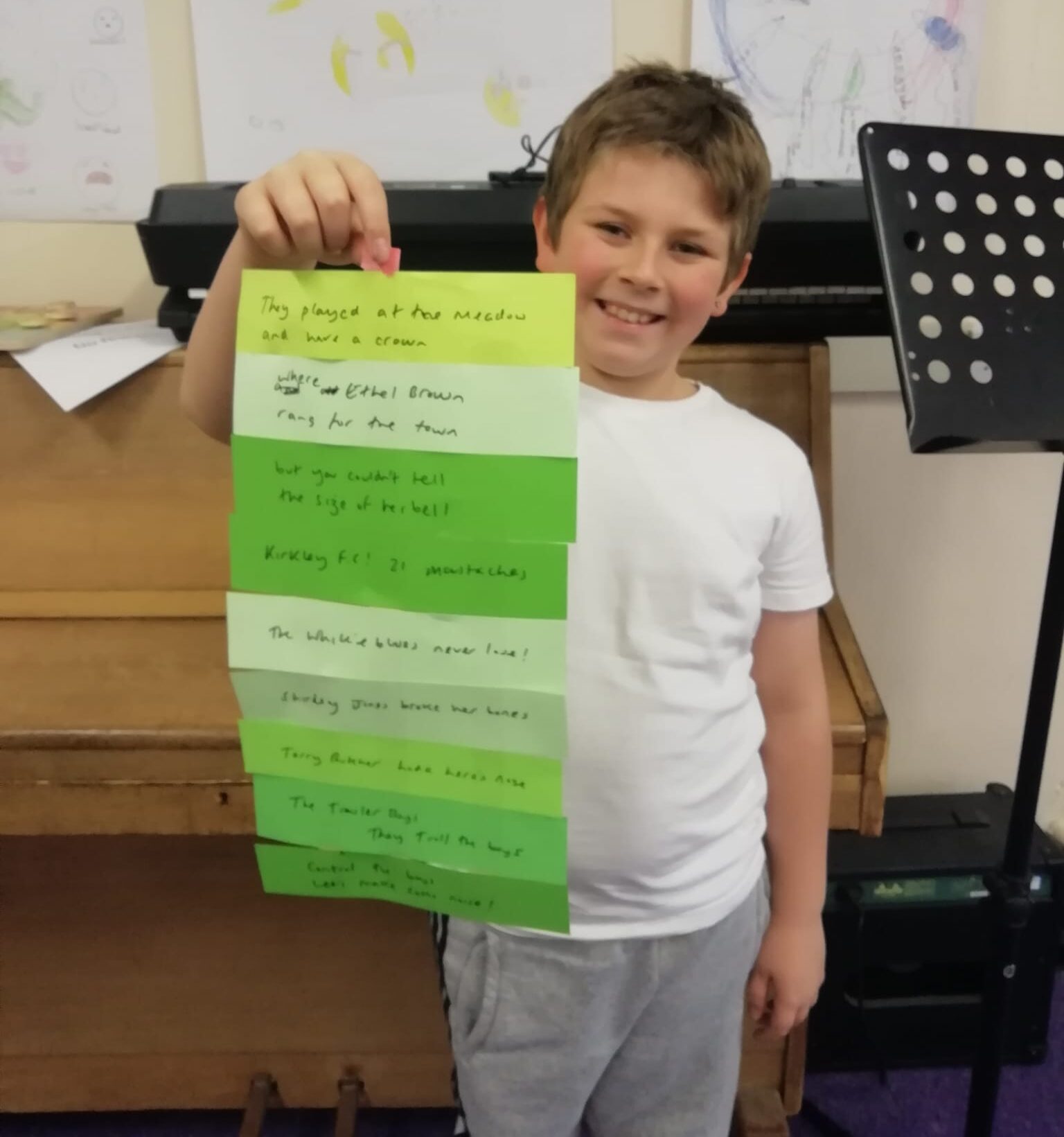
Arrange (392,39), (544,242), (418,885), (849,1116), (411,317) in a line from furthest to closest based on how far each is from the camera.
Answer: (849,1116), (392,39), (544,242), (418,885), (411,317)

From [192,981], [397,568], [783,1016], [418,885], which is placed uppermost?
[397,568]

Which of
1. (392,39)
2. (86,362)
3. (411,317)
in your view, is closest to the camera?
→ (411,317)

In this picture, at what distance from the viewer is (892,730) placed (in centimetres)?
149

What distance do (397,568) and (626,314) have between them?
0.84 ft

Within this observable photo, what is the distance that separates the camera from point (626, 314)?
0.66m

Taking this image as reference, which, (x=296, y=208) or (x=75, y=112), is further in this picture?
(x=75, y=112)

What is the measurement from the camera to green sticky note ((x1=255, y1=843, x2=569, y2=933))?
60 cm

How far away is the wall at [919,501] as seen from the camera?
4.00ft

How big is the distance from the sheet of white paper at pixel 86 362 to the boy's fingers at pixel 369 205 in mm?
609

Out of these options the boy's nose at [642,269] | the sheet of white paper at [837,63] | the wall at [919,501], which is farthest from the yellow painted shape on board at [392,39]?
the boy's nose at [642,269]

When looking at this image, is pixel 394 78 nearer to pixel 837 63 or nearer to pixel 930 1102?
pixel 837 63

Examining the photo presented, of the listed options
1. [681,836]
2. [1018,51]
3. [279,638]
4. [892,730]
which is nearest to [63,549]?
[279,638]

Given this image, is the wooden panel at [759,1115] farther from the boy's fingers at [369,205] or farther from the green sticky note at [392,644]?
the boy's fingers at [369,205]

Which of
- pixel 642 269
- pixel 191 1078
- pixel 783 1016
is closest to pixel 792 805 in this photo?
pixel 783 1016
